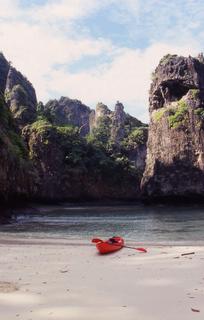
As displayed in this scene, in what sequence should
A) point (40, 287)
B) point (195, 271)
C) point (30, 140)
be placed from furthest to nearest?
point (30, 140) → point (195, 271) → point (40, 287)

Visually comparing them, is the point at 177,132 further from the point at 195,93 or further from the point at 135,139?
the point at 135,139

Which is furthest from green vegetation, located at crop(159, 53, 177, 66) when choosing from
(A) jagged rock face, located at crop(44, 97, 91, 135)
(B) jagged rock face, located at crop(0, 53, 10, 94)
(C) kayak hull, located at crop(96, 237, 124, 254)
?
(C) kayak hull, located at crop(96, 237, 124, 254)

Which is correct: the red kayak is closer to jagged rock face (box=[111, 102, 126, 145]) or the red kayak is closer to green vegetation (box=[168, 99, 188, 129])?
green vegetation (box=[168, 99, 188, 129])

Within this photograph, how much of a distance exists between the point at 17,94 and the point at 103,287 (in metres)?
86.5

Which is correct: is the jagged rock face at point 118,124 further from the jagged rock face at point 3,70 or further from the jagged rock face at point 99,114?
the jagged rock face at point 3,70

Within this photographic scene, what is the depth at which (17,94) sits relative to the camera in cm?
9119

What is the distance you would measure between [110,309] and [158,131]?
211 ft

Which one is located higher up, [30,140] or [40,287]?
[30,140]

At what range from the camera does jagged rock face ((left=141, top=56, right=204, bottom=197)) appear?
63875 mm

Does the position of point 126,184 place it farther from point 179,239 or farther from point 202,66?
point 179,239

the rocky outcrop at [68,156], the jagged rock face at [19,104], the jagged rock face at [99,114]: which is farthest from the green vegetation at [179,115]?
the jagged rock face at [99,114]

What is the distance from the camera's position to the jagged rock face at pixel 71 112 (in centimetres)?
13475

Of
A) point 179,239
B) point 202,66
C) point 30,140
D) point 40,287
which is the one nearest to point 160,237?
point 179,239

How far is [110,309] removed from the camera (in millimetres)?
6613
